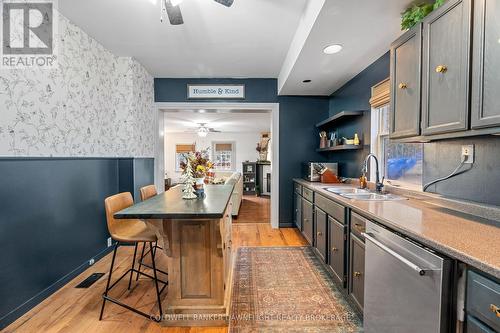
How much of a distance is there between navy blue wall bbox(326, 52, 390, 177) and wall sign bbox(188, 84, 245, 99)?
162 centimetres

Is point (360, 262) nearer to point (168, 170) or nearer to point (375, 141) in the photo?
point (375, 141)

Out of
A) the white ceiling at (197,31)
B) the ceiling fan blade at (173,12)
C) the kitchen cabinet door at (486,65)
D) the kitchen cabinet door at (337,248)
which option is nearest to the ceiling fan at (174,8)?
the ceiling fan blade at (173,12)

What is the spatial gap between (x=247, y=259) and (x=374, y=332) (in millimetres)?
1663

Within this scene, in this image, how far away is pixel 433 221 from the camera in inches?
51.5

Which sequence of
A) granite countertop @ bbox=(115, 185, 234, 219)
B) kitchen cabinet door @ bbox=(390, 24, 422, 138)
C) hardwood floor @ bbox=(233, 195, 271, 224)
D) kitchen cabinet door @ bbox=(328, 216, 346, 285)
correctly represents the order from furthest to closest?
hardwood floor @ bbox=(233, 195, 271, 224)
kitchen cabinet door @ bbox=(328, 216, 346, 285)
kitchen cabinet door @ bbox=(390, 24, 422, 138)
granite countertop @ bbox=(115, 185, 234, 219)

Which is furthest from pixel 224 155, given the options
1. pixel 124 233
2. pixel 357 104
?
pixel 124 233

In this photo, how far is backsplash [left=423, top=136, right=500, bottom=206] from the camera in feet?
4.66

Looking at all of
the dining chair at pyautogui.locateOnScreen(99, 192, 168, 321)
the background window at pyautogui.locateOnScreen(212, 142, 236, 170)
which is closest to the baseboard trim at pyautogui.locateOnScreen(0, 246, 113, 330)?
the dining chair at pyautogui.locateOnScreen(99, 192, 168, 321)

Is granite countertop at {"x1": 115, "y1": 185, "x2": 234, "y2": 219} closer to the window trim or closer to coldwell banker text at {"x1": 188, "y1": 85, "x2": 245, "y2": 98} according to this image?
the window trim

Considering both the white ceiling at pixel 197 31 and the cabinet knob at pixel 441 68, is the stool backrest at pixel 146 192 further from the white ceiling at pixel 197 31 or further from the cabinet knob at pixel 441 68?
the cabinet knob at pixel 441 68

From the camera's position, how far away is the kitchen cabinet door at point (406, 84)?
1602mm

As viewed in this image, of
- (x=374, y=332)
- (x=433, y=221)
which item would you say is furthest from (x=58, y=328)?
(x=433, y=221)

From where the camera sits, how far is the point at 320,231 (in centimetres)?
261

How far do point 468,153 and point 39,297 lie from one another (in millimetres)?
3494
